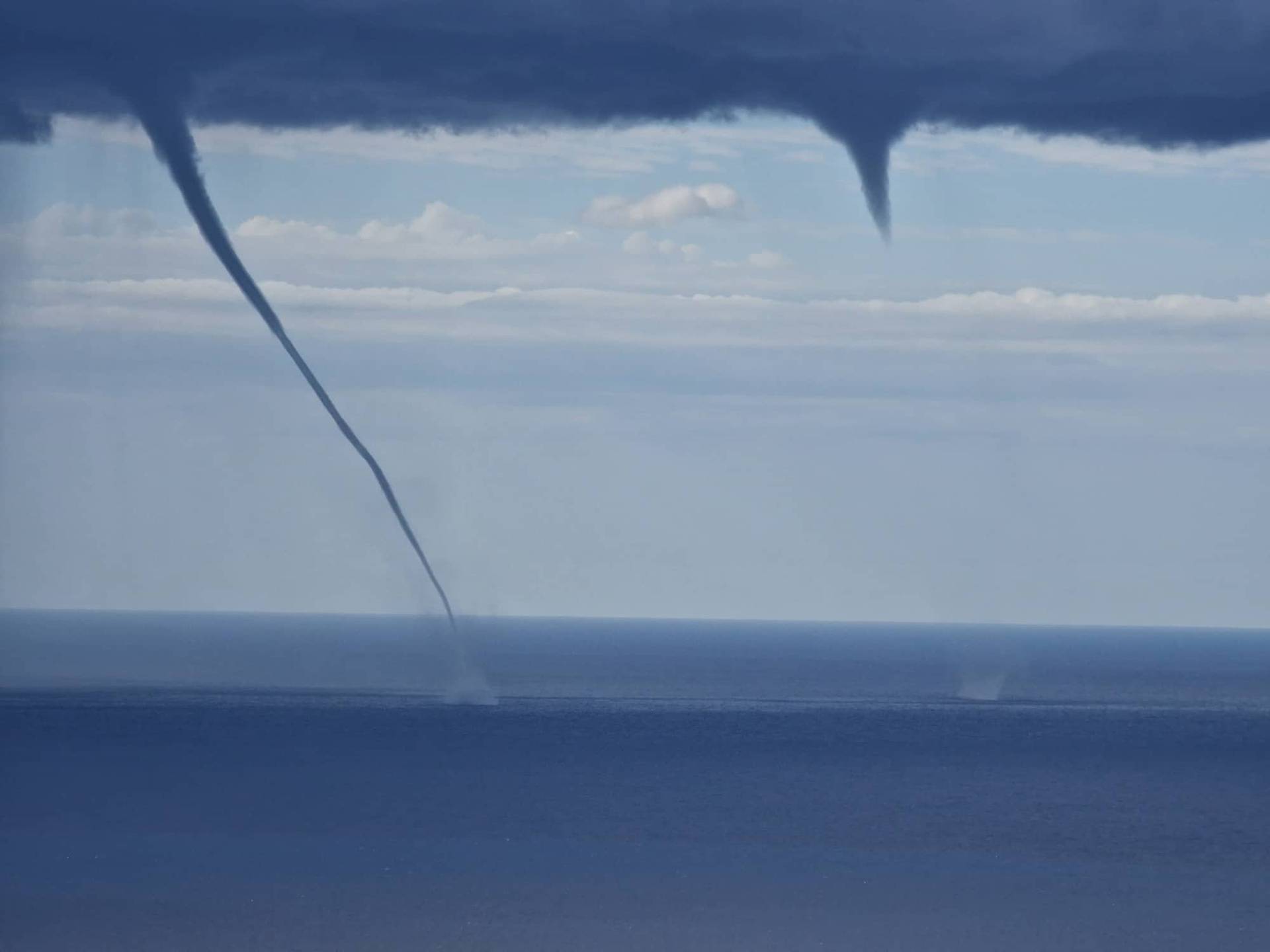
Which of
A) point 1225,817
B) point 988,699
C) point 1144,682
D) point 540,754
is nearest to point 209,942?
point 1225,817

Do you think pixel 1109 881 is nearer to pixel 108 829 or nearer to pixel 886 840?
pixel 886 840

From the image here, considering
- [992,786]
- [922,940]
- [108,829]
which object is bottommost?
[992,786]

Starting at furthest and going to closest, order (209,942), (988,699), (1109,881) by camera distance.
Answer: (988,699), (1109,881), (209,942)

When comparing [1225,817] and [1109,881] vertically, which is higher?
[1109,881]

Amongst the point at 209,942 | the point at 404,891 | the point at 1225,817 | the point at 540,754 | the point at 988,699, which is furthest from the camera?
the point at 988,699

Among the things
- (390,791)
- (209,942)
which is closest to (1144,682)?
(390,791)

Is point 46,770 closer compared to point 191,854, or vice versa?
point 191,854

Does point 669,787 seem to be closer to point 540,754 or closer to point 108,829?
point 540,754
